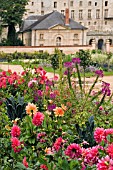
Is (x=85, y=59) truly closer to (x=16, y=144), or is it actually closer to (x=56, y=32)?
(x=16, y=144)

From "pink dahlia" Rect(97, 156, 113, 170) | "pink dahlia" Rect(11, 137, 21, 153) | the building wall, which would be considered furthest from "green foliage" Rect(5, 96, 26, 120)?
the building wall

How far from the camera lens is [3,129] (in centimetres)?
569

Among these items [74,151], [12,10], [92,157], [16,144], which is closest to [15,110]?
[16,144]

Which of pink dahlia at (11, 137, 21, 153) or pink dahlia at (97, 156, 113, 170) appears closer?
pink dahlia at (97, 156, 113, 170)

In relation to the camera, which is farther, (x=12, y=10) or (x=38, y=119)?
(x=12, y=10)

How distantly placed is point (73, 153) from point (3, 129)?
1.67 metres

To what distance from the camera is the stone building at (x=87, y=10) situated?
85.0 meters

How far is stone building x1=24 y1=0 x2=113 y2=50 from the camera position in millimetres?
85000

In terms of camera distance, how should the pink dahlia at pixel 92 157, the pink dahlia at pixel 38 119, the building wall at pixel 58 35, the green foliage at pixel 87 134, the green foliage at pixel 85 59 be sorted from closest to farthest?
the pink dahlia at pixel 92 157 → the pink dahlia at pixel 38 119 → the green foliage at pixel 87 134 → the green foliage at pixel 85 59 → the building wall at pixel 58 35

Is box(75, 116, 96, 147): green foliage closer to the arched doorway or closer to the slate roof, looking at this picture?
the slate roof

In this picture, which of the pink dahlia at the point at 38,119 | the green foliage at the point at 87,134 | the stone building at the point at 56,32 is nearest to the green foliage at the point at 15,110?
the green foliage at the point at 87,134

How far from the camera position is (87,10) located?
8725 centimetres

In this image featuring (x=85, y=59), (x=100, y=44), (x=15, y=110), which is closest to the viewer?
(x=15, y=110)

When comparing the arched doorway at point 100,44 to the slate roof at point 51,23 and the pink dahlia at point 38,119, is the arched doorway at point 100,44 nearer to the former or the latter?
the slate roof at point 51,23
